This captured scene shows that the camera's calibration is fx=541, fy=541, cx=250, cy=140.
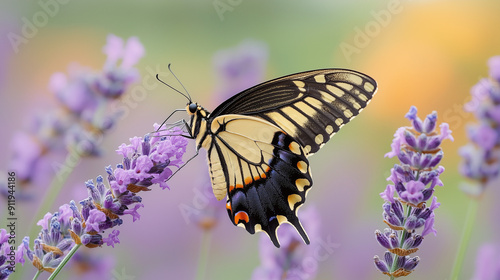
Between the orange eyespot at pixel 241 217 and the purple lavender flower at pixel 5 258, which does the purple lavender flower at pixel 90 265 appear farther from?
the purple lavender flower at pixel 5 258

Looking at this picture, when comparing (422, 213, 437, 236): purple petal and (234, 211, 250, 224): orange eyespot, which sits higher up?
(422, 213, 437, 236): purple petal

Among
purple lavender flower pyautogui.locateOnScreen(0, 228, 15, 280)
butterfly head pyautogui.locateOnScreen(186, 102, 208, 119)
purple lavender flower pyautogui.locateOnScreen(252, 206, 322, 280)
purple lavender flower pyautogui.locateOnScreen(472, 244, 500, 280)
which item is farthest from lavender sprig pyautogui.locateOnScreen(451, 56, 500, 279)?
purple lavender flower pyautogui.locateOnScreen(0, 228, 15, 280)

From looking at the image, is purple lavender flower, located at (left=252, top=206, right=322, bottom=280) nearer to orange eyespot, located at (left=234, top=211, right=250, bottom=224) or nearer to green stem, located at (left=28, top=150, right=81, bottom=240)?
orange eyespot, located at (left=234, top=211, right=250, bottom=224)

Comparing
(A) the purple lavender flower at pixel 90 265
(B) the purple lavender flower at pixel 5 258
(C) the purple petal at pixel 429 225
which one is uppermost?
(C) the purple petal at pixel 429 225

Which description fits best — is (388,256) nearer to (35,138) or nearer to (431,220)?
(431,220)

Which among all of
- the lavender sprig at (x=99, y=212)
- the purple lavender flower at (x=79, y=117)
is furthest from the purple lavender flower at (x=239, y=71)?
the lavender sprig at (x=99, y=212)

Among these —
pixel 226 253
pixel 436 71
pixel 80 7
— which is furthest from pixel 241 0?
pixel 226 253
